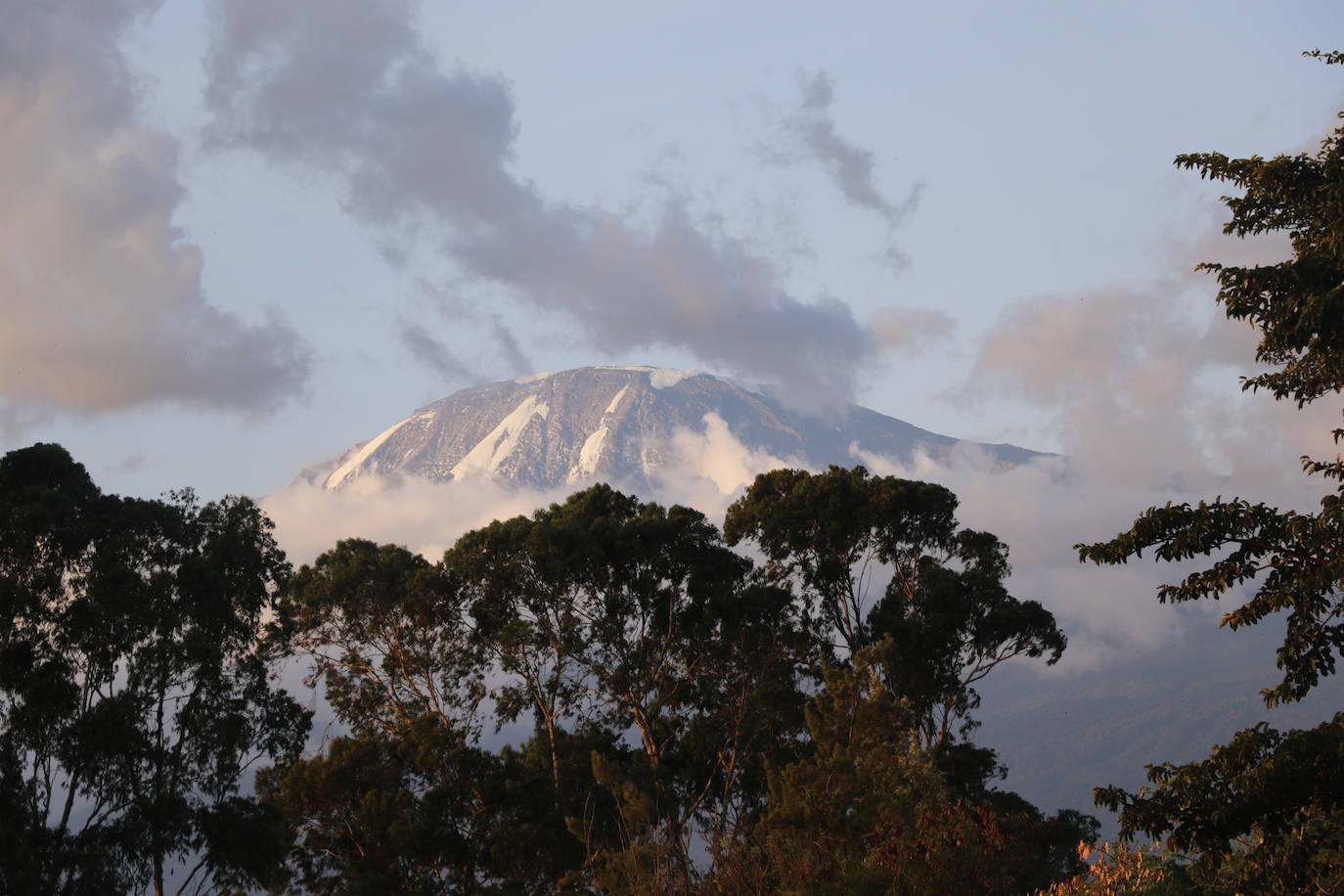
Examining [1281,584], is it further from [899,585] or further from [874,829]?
[899,585]

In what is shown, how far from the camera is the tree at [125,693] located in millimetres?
23281

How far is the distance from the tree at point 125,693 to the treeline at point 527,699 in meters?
0.06

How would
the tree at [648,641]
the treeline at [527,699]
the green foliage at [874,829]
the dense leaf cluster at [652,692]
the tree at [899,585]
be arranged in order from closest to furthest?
the green foliage at [874,829] → the treeline at [527,699] → the dense leaf cluster at [652,692] → the tree at [648,641] → the tree at [899,585]

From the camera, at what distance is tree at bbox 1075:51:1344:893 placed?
1190cm

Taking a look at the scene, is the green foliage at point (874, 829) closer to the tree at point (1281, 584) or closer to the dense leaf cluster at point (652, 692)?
the dense leaf cluster at point (652, 692)

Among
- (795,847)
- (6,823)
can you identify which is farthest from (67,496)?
(795,847)

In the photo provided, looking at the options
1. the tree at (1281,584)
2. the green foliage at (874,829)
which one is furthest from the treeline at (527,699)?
the tree at (1281,584)

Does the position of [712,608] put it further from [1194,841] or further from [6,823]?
[1194,841]

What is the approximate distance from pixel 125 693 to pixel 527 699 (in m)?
9.83

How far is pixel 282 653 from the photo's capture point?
1240 inches

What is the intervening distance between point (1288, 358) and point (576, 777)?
1990cm

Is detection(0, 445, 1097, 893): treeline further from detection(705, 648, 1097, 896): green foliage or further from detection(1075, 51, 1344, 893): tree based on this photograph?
detection(1075, 51, 1344, 893): tree

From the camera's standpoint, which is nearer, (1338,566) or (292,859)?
(1338,566)

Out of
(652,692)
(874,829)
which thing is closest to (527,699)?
(652,692)
